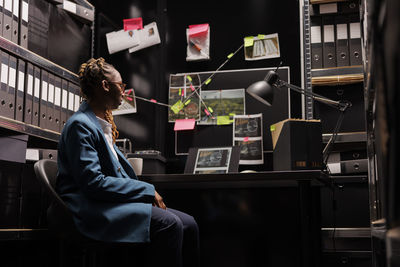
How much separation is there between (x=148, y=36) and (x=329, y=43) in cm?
113

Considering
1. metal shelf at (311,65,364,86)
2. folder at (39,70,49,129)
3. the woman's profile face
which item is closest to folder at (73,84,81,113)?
folder at (39,70,49,129)

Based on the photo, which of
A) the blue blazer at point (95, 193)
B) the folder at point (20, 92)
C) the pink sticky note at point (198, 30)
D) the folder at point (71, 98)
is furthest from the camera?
the pink sticky note at point (198, 30)

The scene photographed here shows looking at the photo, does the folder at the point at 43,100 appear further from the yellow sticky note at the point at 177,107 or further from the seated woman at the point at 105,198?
the yellow sticky note at the point at 177,107

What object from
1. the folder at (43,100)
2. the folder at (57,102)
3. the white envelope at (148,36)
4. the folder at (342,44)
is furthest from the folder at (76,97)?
the folder at (342,44)

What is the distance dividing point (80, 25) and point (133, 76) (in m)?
0.45

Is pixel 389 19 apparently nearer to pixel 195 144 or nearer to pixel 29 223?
pixel 29 223

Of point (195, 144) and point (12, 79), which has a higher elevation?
point (12, 79)

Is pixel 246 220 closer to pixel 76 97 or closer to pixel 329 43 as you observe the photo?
pixel 329 43

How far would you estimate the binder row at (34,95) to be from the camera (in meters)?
2.21

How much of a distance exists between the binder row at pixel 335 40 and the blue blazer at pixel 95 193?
1.27 meters

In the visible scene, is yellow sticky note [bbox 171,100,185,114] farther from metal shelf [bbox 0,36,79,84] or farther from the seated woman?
the seated woman

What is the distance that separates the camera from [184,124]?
2.96 m

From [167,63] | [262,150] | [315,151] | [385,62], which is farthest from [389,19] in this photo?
[167,63]

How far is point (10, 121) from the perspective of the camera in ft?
7.15
